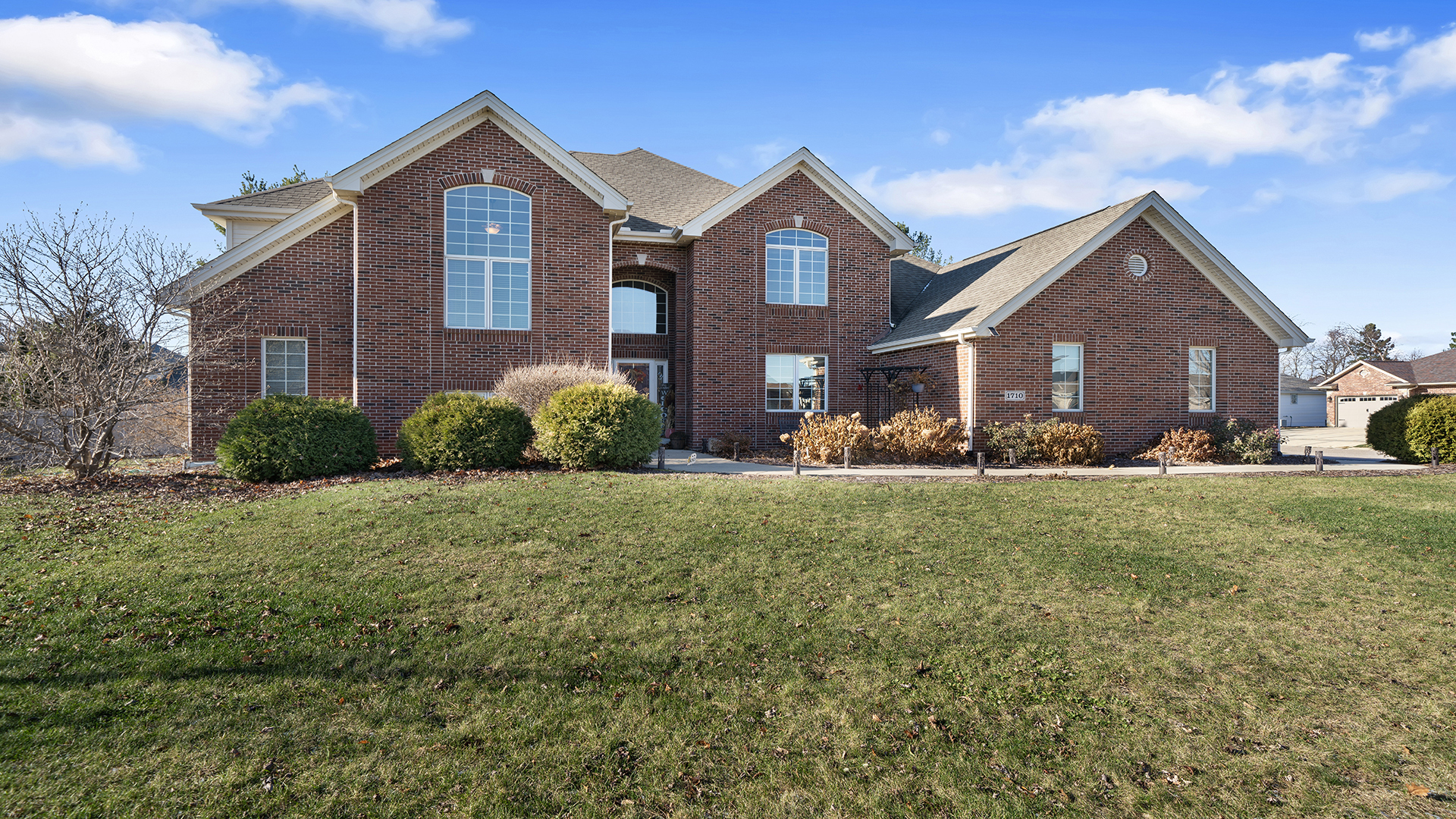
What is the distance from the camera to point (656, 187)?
22062mm

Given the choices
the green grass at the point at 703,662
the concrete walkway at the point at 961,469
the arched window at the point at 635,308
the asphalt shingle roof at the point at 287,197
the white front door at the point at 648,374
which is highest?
the asphalt shingle roof at the point at 287,197

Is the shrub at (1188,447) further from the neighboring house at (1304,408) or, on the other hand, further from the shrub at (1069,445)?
the neighboring house at (1304,408)

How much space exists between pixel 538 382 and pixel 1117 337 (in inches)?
546

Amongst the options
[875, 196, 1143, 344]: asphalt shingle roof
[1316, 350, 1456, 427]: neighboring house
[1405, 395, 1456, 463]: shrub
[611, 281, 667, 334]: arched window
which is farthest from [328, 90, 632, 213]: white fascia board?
[1316, 350, 1456, 427]: neighboring house

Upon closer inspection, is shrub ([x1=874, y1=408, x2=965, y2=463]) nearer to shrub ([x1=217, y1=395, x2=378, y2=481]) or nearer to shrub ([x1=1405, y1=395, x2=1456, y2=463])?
shrub ([x1=217, y1=395, x2=378, y2=481])

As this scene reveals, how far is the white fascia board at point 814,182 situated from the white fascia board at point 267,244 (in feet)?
27.5

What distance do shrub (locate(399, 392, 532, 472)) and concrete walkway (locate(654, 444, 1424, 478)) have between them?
3.07 metres

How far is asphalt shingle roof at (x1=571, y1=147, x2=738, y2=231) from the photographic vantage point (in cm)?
1983

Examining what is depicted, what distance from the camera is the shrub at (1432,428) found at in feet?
53.6

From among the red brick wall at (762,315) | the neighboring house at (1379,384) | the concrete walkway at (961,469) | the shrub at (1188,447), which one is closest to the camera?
the concrete walkway at (961,469)

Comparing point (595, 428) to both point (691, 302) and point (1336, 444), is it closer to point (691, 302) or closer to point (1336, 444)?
point (691, 302)

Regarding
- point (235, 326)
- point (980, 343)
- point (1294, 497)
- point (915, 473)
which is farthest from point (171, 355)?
point (1294, 497)

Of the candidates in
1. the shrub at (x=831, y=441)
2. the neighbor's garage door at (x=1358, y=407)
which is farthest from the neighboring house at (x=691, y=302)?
the neighbor's garage door at (x=1358, y=407)

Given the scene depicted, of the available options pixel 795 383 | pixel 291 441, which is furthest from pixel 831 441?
pixel 291 441
